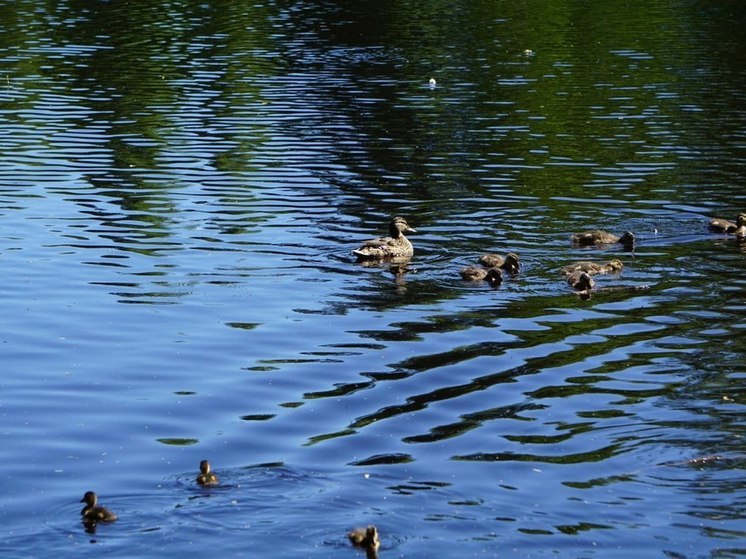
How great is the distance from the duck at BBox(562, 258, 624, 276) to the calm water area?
0.44 meters

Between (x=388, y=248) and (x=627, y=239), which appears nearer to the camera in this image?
(x=388, y=248)

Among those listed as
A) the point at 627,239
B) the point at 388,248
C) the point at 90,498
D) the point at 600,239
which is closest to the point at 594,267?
the point at 600,239

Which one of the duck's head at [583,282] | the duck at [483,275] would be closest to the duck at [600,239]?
the duck's head at [583,282]

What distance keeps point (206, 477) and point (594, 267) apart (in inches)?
414

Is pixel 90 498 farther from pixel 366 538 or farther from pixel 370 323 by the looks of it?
pixel 370 323

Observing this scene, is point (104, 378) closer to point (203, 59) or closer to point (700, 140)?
point (700, 140)

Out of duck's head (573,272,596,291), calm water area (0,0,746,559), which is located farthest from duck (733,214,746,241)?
duck's head (573,272,596,291)

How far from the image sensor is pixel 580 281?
23.0 metres

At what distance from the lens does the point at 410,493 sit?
48.4 ft

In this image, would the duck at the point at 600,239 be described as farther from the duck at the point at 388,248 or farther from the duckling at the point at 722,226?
the duck at the point at 388,248

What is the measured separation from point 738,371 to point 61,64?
40.2 m

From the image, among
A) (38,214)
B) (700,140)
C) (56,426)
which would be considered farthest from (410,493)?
(700,140)

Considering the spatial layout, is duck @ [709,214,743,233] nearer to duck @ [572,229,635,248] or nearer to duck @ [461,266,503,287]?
duck @ [572,229,635,248]

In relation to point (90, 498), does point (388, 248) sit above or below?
below
